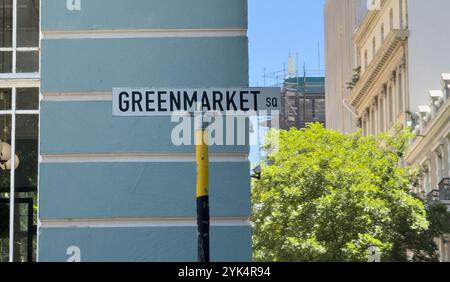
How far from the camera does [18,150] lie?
9.23 m

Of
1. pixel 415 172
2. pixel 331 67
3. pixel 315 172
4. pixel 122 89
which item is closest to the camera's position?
pixel 122 89

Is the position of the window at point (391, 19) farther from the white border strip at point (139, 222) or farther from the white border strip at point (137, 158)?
the white border strip at point (139, 222)

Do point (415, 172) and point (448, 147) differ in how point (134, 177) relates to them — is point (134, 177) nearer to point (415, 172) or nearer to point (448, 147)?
point (415, 172)

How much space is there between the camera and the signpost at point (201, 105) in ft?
25.3

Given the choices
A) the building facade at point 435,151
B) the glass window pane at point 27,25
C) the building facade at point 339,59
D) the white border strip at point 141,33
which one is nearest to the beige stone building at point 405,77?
the building facade at point 435,151

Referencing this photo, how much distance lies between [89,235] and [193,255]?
740mm

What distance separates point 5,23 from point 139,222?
6.24 ft

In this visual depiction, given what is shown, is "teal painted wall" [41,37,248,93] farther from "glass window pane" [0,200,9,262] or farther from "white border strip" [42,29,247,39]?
"glass window pane" [0,200,9,262]

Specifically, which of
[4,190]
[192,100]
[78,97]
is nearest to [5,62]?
[78,97]

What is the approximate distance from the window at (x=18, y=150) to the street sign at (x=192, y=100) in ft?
5.38

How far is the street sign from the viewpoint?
7719 mm

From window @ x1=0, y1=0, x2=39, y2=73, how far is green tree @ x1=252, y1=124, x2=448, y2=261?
2756 centimetres

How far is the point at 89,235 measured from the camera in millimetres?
8680
